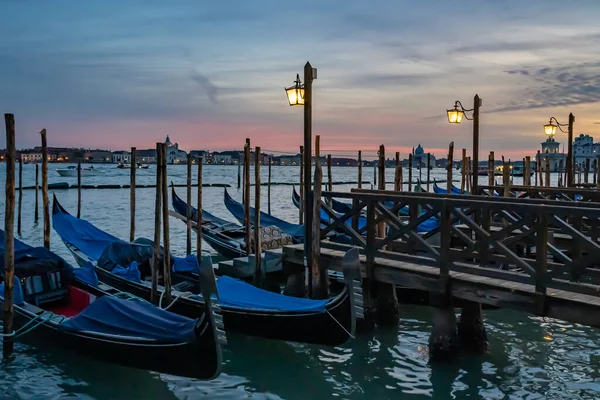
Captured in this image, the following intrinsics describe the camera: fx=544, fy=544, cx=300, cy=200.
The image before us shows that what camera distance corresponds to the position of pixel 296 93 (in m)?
6.47

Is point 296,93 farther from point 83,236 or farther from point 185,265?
point 83,236

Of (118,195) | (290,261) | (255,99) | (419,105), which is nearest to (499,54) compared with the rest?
(419,105)

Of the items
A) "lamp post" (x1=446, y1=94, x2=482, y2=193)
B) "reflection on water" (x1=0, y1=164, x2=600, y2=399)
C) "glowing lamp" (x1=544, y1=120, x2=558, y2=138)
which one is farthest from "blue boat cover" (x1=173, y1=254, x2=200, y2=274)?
"glowing lamp" (x1=544, y1=120, x2=558, y2=138)

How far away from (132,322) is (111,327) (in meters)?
0.22

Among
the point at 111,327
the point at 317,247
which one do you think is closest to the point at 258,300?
the point at 317,247

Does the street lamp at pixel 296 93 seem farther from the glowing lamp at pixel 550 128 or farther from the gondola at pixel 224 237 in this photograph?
the glowing lamp at pixel 550 128

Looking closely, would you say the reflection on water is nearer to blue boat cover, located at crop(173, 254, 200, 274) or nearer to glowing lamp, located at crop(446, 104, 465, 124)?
blue boat cover, located at crop(173, 254, 200, 274)

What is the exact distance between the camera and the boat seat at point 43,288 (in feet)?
19.8

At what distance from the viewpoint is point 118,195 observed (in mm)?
32250

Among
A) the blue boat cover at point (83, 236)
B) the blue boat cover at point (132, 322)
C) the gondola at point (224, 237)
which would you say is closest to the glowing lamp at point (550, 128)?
the gondola at point (224, 237)

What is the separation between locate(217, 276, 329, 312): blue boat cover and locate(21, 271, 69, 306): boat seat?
1965mm

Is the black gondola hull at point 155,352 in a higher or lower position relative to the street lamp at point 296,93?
lower

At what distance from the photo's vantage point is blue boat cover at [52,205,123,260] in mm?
8328

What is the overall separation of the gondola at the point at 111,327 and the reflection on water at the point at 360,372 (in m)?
0.23
